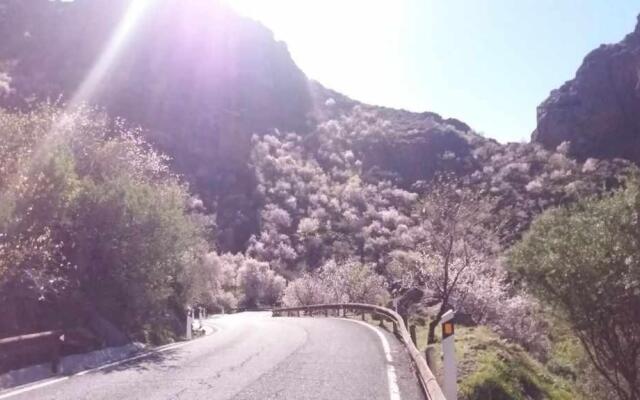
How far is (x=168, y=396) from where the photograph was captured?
9383mm

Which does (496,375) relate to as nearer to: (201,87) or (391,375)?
(391,375)

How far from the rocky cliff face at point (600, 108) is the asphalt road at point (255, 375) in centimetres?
12224

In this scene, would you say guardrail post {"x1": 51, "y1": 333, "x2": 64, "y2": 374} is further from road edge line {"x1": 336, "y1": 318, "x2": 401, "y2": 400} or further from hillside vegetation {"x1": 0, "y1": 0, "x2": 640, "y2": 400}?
road edge line {"x1": 336, "y1": 318, "x2": 401, "y2": 400}

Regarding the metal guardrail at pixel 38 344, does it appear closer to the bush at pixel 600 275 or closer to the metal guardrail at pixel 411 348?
the metal guardrail at pixel 411 348

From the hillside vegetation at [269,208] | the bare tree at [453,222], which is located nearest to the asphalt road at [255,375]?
the hillside vegetation at [269,208]

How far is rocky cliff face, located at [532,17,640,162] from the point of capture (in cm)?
12762

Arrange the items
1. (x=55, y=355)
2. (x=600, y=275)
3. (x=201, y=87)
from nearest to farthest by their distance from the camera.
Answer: (x=55, y=355) → (x=600, y=275) → (x=201, y=87)

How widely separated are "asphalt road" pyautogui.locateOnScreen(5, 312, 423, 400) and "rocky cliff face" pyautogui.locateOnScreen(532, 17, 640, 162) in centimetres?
12224

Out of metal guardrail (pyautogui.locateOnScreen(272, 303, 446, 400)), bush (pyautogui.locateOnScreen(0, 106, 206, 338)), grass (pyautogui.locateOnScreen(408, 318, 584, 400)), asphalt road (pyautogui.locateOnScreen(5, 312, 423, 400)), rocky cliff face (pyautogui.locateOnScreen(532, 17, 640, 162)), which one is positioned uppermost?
rocky cliff face (pyautogui.locateOnScreen(532, 17, 640, 162))

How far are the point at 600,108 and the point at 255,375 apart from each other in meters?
135

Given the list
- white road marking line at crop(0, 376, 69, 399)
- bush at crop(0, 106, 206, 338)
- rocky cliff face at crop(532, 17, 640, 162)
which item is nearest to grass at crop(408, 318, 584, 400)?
white road marking line at crop(0, 376, 69, 399)

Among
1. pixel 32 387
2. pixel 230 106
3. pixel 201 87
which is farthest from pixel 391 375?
pixel 230 106

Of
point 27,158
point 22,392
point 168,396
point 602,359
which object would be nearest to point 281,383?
point 168,396

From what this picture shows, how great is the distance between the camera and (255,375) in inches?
452
